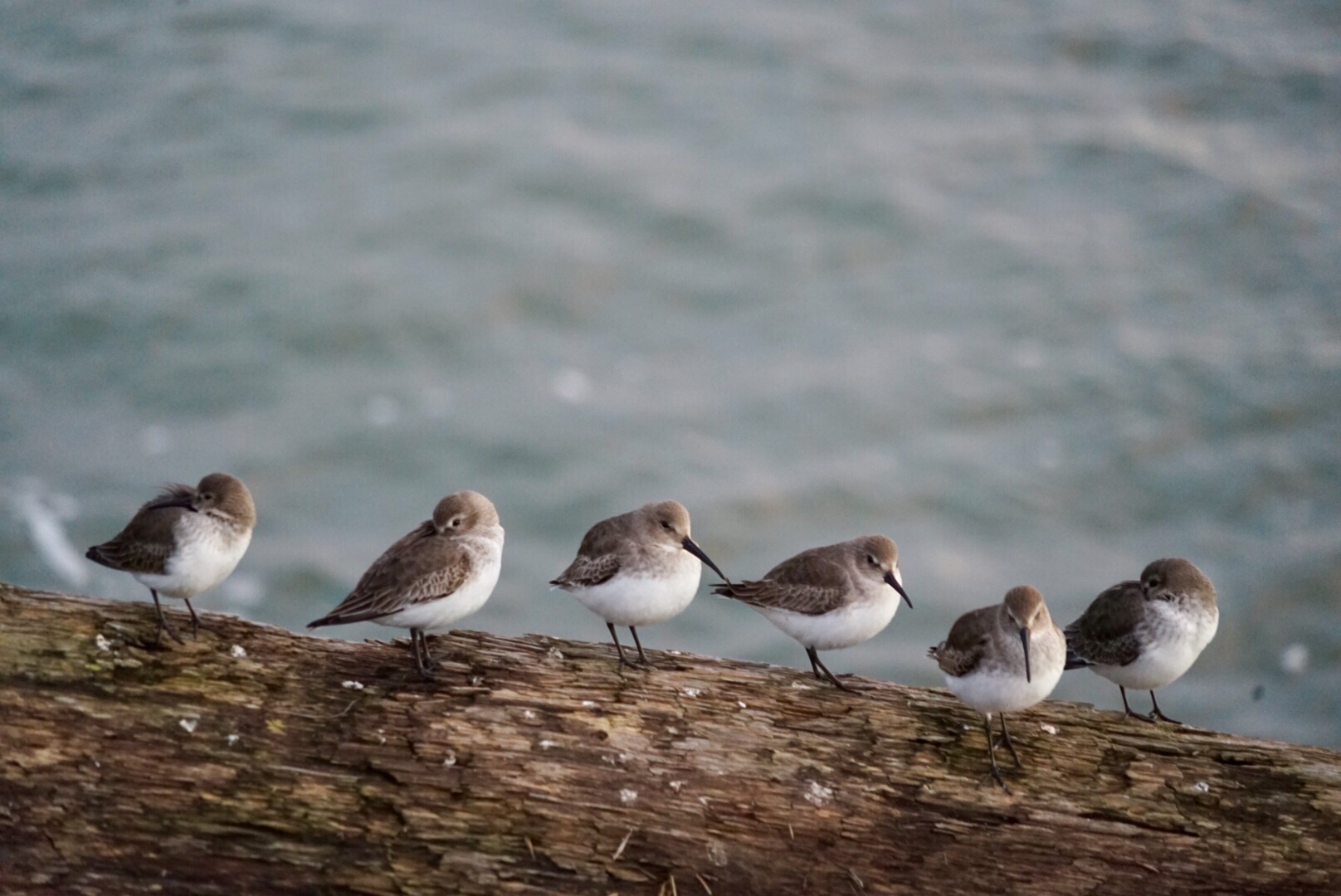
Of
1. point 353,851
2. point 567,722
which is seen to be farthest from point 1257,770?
point 353,851

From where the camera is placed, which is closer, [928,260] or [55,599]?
[55,599]

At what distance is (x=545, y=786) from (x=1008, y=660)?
7.73 ft

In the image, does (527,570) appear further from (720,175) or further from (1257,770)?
(1257,770)

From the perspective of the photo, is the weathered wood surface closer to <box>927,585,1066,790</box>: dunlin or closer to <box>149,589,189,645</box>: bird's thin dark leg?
<box>149,589,189,645</box>: bird's thin dark leg

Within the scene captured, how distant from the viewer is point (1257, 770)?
23.8 feet

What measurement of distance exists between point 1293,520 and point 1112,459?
237 cm

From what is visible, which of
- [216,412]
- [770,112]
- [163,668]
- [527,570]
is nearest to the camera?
[163,668]

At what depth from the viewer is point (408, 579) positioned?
735 cm

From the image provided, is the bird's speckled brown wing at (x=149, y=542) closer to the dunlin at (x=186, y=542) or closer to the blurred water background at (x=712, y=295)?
the dunlin at (x=186, y=542)

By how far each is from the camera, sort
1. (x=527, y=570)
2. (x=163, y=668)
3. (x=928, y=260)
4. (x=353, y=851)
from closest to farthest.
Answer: (x=353, y=851) → (x=163, y=668) → (x=527, y=570) → (x=928, y=260)

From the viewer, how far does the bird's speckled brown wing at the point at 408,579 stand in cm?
727

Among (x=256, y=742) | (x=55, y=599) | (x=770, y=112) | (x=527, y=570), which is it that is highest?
(x=770, y=112)

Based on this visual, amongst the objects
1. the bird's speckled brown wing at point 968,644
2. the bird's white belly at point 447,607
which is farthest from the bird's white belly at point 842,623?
the bird's white belly at point 447,607

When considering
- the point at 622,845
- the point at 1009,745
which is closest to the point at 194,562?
the point at 622,845
